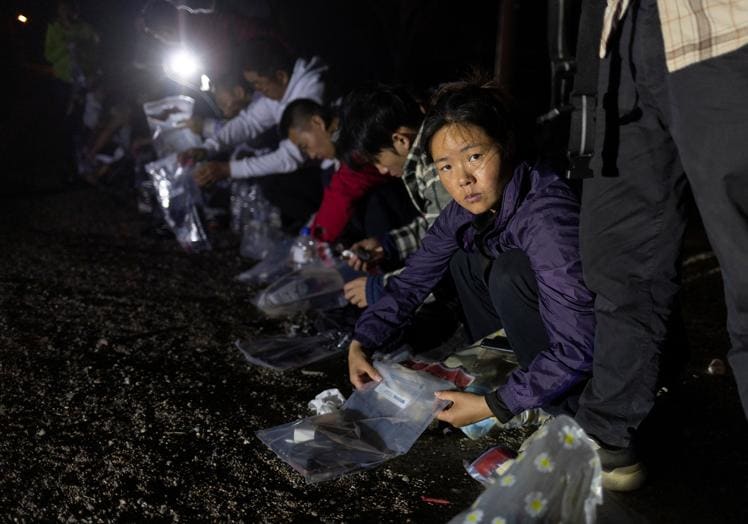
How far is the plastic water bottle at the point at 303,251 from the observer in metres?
3.94

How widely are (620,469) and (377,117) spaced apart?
1.75 m

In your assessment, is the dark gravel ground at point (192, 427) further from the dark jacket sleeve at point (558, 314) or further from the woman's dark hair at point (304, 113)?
the woman's dark hair at point (304, 113)

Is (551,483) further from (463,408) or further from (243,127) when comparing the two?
(243,127)

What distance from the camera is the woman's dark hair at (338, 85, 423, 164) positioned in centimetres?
289

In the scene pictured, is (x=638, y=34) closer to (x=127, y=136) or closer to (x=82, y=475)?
(x=82, y=475)

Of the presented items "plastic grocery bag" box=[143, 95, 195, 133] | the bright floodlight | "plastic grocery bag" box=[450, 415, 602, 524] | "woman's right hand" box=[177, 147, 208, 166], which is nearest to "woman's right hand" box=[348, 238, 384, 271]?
Result: "plastic grocery bag" box=[450, 415, 602, 524]

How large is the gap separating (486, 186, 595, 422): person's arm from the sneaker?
0.68 feet

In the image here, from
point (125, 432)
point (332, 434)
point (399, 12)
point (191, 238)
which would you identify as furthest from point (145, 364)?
point (399, 12)

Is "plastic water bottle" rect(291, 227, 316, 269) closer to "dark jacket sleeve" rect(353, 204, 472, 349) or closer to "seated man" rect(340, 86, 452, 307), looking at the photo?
"seated man" rect(340, 86, 452, 307)

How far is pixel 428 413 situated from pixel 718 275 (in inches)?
104

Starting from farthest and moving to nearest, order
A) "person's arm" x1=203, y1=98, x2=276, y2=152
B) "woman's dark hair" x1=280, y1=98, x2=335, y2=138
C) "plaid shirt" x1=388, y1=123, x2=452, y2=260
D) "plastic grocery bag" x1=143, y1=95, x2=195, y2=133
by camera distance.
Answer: "plastic grocery bag" x1=143, y1=95, x2=195, y2=133
"person's arm" x1=203, y1=98, x2=276, y2=152
"woman's dark hair" x1=280, y1=98, x2=335, y2=138
"plaid shirt" x1=388, y1=123, x2=452, y2=260

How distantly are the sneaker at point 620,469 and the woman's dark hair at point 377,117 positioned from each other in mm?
1623

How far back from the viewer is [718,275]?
3904 mm

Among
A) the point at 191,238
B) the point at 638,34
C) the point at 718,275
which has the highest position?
the point at 638,34
